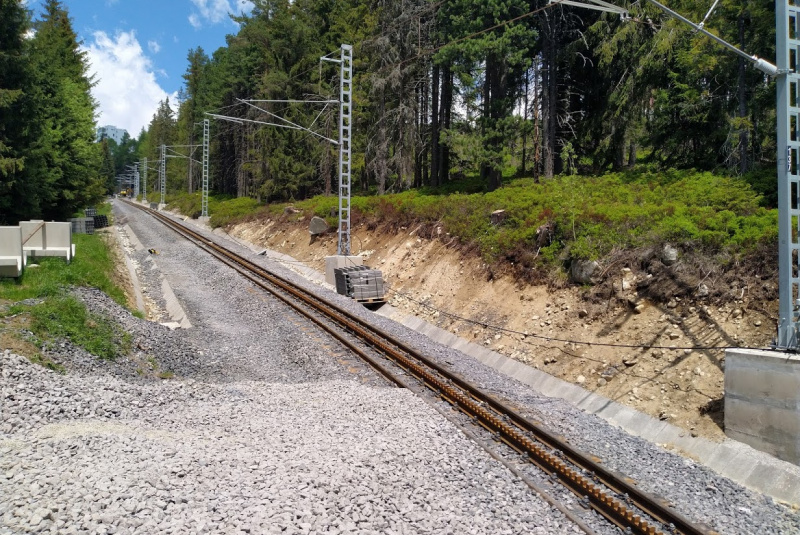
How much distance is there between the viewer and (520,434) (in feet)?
27.6

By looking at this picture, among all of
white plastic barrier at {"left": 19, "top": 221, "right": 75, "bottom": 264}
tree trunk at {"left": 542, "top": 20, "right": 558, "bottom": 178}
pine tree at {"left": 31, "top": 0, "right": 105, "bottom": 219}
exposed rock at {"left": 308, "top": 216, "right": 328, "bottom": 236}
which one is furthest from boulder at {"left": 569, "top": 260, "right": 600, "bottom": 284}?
pine tree at {"left": 31, "top": 0, "right": 105, "bottom": 219}

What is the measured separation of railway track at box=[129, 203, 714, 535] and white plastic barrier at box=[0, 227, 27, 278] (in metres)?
7.02

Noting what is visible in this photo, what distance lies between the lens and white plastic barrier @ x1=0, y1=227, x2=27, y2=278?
14.2 metres

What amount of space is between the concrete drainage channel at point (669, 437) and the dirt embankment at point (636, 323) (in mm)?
213

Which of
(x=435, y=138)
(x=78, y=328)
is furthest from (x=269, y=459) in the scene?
(x=435, y=138)

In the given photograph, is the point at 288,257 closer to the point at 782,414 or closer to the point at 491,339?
the point at 491,339

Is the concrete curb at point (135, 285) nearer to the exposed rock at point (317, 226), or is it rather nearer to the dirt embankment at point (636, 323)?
the dirt embankment at point (636, 323)

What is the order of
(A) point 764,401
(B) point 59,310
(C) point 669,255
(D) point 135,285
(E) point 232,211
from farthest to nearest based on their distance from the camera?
(E) point 232,211 → (D) point 135,285 → (C) point 669,255 → (B) point 59,310 → (A) point 764,401

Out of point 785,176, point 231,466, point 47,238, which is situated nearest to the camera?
point 231,466

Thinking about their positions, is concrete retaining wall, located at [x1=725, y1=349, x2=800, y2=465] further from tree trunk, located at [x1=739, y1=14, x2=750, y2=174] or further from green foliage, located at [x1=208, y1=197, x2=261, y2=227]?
green foliage, located at [x1=208, y1=197, x2=261, y2=227]

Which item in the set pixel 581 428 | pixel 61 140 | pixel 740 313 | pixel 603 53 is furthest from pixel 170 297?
pixel 61 140

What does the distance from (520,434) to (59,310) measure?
886cm

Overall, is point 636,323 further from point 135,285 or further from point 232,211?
point 232,211

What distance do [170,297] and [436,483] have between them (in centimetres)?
1501
